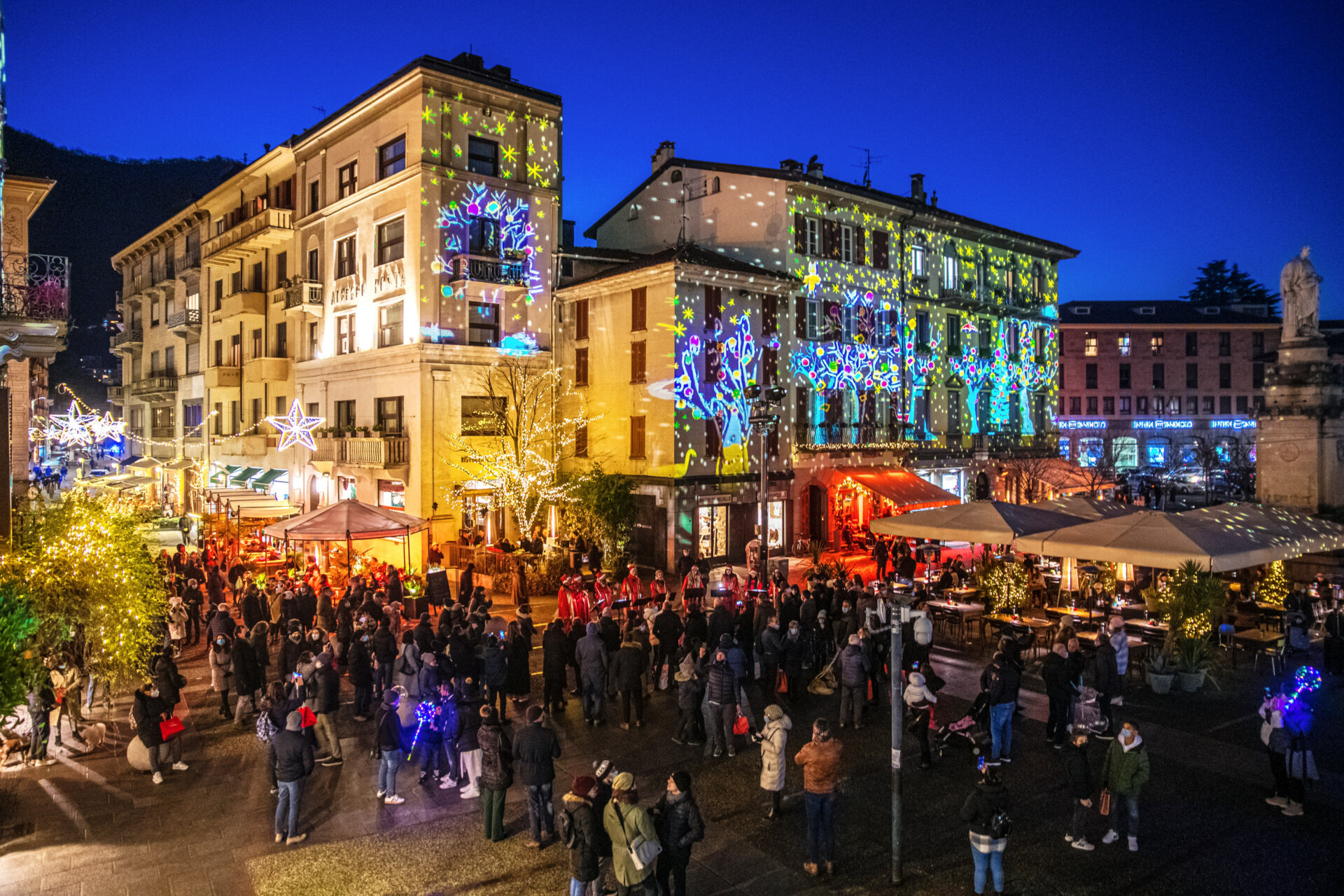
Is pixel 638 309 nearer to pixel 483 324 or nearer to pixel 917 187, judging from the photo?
pixel 483 324

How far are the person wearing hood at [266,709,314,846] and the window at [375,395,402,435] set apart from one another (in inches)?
794

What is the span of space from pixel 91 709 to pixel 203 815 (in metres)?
4.98

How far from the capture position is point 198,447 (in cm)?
4338

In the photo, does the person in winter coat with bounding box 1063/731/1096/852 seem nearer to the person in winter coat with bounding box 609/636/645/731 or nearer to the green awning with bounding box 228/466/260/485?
the person in winter coat with bounding box 609/636/645/731

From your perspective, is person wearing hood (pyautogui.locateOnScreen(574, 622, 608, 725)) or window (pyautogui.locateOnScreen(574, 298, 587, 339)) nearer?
person wearing hood (pyautogui.locateOnScreen(574, 622, 608, 725))

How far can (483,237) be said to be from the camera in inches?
1162

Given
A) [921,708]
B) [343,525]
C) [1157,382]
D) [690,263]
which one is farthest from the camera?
[1157,382]

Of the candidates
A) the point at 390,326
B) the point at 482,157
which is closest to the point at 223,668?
the point at 390,326

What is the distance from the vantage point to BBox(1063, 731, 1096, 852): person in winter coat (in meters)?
8.87

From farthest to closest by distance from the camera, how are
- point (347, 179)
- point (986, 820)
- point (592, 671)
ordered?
point (347, 179) < point (592, 671) < point (986, 820)

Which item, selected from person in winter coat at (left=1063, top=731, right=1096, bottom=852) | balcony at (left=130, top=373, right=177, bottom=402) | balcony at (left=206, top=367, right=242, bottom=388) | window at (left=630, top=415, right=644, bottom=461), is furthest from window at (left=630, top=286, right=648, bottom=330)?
balcony at (left=130, top=373, right=177, bottom=402)

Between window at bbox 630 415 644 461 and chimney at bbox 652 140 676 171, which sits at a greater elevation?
chimney at bbox 652 140 676 171

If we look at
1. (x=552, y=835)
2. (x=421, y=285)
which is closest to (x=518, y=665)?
(x=552, y=835)

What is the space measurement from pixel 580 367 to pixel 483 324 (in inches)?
163
